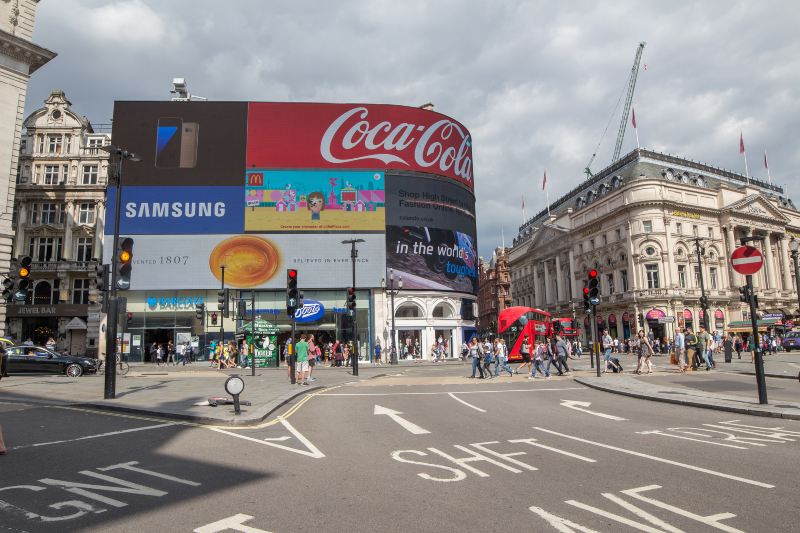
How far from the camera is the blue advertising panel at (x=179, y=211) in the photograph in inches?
1896

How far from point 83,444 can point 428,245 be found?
4364 centimetres

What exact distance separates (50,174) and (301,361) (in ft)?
149

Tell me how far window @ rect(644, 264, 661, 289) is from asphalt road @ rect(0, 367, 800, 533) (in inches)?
2485

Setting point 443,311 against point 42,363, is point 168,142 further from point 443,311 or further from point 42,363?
point 443,311

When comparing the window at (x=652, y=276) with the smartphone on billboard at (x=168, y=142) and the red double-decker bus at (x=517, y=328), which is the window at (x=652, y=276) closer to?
the red double-decker bus at (x=517, y=328)

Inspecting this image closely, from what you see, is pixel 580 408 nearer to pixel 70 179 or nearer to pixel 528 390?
pixel 528 390

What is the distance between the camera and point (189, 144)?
49688mm

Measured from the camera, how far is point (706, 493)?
18.7 ft

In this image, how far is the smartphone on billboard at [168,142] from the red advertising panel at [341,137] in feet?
21.1

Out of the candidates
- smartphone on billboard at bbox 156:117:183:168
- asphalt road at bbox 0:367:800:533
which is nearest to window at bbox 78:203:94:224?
smartphone on billboard at bbox 156:117:183:168

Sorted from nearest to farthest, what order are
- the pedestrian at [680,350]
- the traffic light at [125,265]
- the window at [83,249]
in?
the traffic light at [125,265] → the pedestrian at [680,350] → the window at [83,249]

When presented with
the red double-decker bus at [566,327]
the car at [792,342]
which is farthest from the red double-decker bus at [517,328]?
the car at [792,342]

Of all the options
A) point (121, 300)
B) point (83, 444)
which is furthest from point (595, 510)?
point (121, 300)

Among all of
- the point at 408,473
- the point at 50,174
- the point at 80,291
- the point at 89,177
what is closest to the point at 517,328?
the point at 408,473
